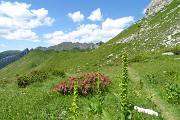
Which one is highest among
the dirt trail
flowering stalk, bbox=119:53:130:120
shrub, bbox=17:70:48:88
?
flowering stalk, bbox=119:53:130:120

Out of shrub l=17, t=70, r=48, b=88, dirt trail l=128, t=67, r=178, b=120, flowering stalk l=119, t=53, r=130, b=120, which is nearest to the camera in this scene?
flowering stalk l=119, t=53, r=130, b=120

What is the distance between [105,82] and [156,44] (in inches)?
1563

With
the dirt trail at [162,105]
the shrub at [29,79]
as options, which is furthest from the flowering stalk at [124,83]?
the shrub at [29,79]

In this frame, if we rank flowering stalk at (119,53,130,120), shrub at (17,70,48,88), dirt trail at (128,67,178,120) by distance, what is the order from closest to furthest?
flowering stalk at (119,53,130,120), dirt trail at (128,67,178,120), shrub at (17,70,48,88)

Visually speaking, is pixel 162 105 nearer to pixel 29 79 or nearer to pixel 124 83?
pixel 124 83

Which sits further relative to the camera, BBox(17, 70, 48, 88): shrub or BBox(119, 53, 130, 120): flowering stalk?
BBox(17, 70, 48, 88): shrub

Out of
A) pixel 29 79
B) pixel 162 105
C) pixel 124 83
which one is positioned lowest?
pixel 162 105

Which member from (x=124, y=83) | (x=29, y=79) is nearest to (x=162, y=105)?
(x=124, y=83)

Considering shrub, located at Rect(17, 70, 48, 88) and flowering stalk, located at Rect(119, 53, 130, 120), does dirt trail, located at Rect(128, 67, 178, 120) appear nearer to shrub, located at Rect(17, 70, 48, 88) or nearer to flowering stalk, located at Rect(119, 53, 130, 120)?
flowering stalk, located at Rect(119, 53, 130, 120)

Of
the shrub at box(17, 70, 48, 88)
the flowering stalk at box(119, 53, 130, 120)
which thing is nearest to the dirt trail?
the flowering stalk at box(119, 53, 130, 120)

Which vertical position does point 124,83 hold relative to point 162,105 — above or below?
above

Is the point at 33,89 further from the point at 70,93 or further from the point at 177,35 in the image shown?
the point at 177,35

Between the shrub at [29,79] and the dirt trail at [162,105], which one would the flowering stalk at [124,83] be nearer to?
the dirt trail at [162,105]

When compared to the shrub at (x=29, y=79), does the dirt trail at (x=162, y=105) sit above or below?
below
